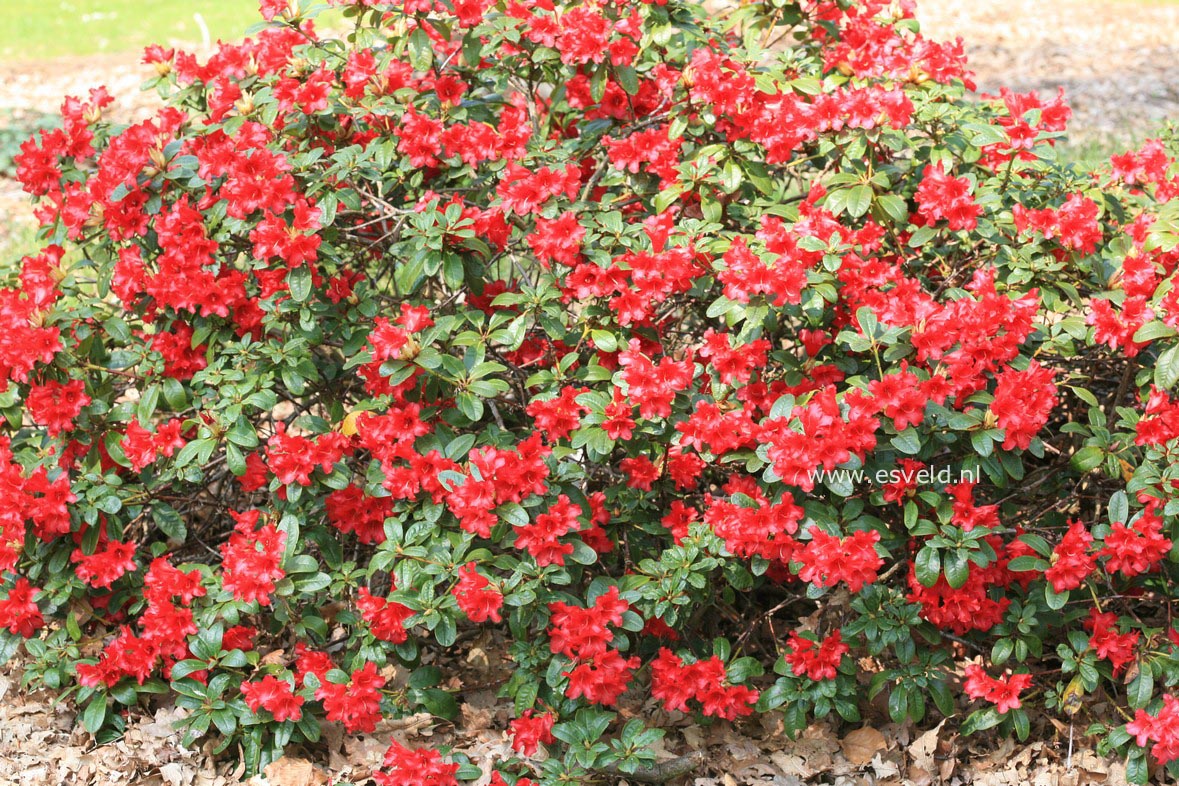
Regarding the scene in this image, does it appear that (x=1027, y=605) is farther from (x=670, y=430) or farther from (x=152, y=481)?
(x=152, y=481)

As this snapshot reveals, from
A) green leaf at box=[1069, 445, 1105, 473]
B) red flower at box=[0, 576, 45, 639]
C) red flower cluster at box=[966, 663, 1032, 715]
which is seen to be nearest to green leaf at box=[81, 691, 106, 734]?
red flower at box=[0, 576, 45, 639]

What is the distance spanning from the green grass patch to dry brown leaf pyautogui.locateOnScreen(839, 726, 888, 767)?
958cm

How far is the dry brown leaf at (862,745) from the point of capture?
106 inches

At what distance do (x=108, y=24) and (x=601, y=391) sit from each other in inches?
469

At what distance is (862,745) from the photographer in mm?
2725

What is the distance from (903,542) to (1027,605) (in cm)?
31

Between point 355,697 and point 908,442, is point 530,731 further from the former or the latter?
point 908,442

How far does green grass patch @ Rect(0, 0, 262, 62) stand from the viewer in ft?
35.9

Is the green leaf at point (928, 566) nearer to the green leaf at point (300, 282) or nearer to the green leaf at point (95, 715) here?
the green leaf at point (300, 282)

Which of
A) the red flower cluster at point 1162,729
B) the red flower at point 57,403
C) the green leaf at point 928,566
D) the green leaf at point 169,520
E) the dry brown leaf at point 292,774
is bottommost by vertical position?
the dry brown leaf at point 292,774

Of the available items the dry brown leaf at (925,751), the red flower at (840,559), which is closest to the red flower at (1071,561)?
the red flower at (840,559)

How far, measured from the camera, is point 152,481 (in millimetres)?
2783

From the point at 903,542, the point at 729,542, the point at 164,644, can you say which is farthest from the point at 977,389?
the point at 164,644

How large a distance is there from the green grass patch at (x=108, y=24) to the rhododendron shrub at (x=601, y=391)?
8.58 metres
